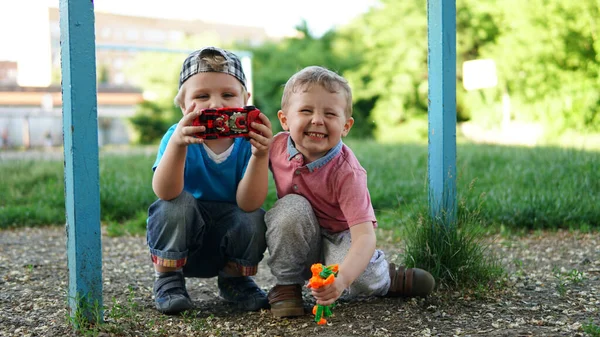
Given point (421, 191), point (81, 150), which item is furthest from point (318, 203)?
point (421, 191)

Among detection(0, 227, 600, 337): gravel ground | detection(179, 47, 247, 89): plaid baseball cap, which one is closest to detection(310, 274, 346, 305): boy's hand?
detection(0, 227, 600, 337): gravel ground

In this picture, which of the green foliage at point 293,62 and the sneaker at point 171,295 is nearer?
the sneaker at point 171,295

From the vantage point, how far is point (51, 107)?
86.1 ft

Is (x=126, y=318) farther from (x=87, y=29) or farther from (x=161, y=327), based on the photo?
(x=87, y=29)

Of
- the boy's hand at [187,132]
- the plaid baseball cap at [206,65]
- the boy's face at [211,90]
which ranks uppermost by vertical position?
the plaid baseball cap at [206,65]

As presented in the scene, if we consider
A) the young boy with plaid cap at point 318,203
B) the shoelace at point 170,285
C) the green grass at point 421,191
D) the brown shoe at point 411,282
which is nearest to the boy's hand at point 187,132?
the young boy with plaid cap at point 318,203

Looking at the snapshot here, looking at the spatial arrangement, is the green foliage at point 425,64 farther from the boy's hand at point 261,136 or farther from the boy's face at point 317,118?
the boy's hand at point 261,136

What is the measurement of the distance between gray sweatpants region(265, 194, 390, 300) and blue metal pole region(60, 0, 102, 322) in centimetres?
61

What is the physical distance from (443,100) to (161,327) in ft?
4.50

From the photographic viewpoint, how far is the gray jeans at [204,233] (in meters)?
2.20

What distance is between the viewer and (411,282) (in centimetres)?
229

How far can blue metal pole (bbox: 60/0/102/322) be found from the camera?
6.00 feet

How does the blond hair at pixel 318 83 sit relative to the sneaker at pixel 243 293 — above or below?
above

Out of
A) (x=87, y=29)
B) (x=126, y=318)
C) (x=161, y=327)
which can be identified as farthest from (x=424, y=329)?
(x=87, y=29)
